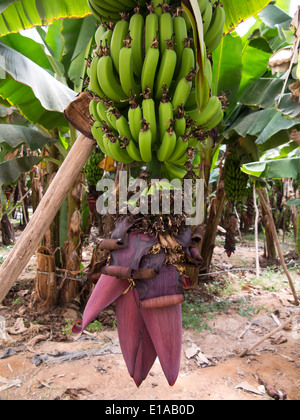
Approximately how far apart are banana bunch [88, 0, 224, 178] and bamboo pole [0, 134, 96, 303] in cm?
6

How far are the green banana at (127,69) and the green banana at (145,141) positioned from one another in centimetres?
8

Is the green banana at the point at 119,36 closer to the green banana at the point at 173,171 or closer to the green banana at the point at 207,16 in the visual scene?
the green banana at the point at 207,16

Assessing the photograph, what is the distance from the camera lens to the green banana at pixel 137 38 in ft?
1.95

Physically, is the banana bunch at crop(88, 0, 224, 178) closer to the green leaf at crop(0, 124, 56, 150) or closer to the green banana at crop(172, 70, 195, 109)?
the green banana at crop(172, 70, 195, 109)

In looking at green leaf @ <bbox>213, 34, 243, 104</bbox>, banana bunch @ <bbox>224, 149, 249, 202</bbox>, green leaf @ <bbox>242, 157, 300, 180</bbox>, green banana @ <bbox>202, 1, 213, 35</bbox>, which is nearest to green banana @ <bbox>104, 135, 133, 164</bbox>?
green banana @ <bbox>202, 1, 213, 35</bbox>

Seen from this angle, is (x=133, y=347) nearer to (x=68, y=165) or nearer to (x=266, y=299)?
(x=68, y=165)

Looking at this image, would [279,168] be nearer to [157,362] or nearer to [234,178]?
[234,178]

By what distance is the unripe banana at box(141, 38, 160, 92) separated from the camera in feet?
1.93

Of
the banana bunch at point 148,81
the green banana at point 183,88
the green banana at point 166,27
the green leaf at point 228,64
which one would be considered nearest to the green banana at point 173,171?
the banana bunch at point 148,81

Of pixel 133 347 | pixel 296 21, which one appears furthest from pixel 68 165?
pixel 296 21

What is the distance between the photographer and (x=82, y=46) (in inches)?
72.4

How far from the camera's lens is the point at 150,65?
0.60 metres

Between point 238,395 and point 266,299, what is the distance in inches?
69.9

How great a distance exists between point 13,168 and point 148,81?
148 cm
